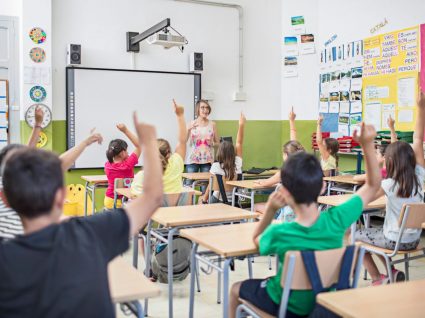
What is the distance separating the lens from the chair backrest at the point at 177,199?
371 cm

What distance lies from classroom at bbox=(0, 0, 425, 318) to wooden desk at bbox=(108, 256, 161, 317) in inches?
0.4

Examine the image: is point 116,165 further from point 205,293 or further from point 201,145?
point 201,145

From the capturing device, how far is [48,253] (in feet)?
A: 4.25

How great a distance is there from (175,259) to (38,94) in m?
3.33

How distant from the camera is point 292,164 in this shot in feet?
6.79

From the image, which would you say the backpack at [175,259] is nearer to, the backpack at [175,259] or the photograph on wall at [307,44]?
the backpack at [175,259]

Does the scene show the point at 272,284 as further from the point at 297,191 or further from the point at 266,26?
the point at 266,26

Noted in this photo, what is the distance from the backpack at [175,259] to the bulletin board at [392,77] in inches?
130

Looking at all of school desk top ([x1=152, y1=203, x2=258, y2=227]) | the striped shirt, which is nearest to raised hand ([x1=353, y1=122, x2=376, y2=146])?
school desk top ([x1=152, y1=203, x2=258, y2=227])

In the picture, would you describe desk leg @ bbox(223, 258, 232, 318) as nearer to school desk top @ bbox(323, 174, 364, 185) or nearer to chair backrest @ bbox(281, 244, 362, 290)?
chair backrest @ bbox(281, 244, 362, 290)

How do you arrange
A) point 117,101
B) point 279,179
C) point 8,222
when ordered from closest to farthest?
point 8,222
point 279,179
point 117,101

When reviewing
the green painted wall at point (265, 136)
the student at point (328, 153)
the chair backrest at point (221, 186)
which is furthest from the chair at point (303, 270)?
the green painted wall at point (265, 136)

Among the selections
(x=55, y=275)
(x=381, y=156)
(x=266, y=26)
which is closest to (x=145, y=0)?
(x=266, y=26)

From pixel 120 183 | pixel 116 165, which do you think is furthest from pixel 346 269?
pixel 116 165
